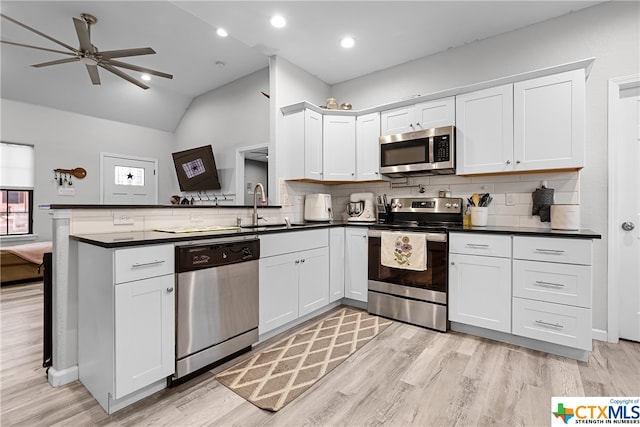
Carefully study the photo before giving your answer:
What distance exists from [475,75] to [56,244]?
12.7 ft

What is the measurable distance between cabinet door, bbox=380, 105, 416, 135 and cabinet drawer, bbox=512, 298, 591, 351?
194 centimetres

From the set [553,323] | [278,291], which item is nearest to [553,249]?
[553,323]

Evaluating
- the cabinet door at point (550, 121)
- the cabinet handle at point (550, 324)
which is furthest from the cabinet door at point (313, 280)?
the cabinet door at point (550, 121)

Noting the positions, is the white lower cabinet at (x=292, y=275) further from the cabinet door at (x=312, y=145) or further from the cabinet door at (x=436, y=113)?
the cabinet door at (x=436, y=113)

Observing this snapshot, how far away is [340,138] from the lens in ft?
11.8

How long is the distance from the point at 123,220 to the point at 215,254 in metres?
0.76

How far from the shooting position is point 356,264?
126 inches

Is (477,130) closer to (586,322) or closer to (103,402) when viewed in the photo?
(586,322)

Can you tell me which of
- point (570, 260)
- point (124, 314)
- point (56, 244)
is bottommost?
point (124, 314)

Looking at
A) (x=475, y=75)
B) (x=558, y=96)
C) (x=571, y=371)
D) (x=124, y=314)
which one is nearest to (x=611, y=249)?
(x=571, y=371)

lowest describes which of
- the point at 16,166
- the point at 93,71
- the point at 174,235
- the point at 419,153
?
the point at 174,235

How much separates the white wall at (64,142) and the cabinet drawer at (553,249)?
6026 millimetres

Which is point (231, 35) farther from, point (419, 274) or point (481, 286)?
point (481, 286)

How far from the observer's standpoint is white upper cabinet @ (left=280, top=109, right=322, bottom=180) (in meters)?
3.38
